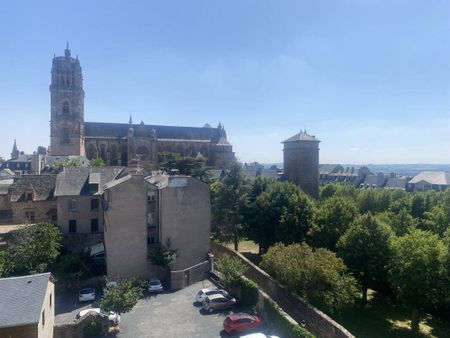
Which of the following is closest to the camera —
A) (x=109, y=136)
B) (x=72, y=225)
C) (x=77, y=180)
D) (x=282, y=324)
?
(x=282, y=324)

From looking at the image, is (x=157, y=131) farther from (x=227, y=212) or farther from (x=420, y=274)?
(x=420, y=274)

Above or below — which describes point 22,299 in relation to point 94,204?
below

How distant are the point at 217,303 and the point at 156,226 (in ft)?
35.2

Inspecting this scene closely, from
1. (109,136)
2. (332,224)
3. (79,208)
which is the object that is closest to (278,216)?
(332,224)

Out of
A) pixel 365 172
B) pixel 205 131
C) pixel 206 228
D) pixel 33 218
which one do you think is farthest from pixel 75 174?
pixel 365 172

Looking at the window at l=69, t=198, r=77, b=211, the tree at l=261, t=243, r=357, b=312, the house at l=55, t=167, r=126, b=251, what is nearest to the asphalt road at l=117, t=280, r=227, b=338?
the tree at l=261, t=243, r=357, b=312

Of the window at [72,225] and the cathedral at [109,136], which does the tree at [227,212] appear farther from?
the cathedral at [109,136]

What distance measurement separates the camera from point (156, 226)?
3130cm

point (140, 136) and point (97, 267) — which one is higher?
point (140, 136)

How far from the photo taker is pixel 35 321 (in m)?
15.3

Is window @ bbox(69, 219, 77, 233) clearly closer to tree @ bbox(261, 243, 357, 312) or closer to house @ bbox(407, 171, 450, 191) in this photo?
tree @ bbox(261, 243, 357, 312)

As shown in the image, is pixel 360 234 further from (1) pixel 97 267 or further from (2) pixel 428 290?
(1) pixel 97 267

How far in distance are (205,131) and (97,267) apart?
220 ft

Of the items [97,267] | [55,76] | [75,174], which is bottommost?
[97,267]
